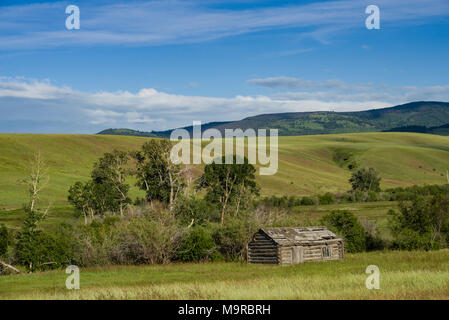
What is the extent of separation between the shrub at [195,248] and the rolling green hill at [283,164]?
35.8 m

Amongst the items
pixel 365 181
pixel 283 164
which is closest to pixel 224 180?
pixel 365 181

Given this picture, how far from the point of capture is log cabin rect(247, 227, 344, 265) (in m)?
45.2

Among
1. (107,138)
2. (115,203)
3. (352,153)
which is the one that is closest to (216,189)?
(115,203)

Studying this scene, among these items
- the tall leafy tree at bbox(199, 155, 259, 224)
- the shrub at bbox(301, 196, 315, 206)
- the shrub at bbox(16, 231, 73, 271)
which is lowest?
the shrub at bbox(301, 196, 315, 206)

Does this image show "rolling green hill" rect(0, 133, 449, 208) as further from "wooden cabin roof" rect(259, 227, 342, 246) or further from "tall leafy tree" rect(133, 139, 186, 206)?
"wooden cabin roof" rect(259, 227, 342, 246)

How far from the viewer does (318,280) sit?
1187 inches

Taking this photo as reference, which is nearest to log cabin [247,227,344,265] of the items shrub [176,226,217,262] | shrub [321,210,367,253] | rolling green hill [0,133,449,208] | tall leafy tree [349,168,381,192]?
shrub [176,226,217,262]

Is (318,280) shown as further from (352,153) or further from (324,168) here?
(352,153)

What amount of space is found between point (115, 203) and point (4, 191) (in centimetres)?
2066

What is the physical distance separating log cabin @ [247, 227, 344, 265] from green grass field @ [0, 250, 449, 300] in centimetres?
170

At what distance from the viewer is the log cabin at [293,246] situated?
1778 inches

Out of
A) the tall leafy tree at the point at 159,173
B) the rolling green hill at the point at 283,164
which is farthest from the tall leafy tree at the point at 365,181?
the tall leafy tree at the point at 159,173
